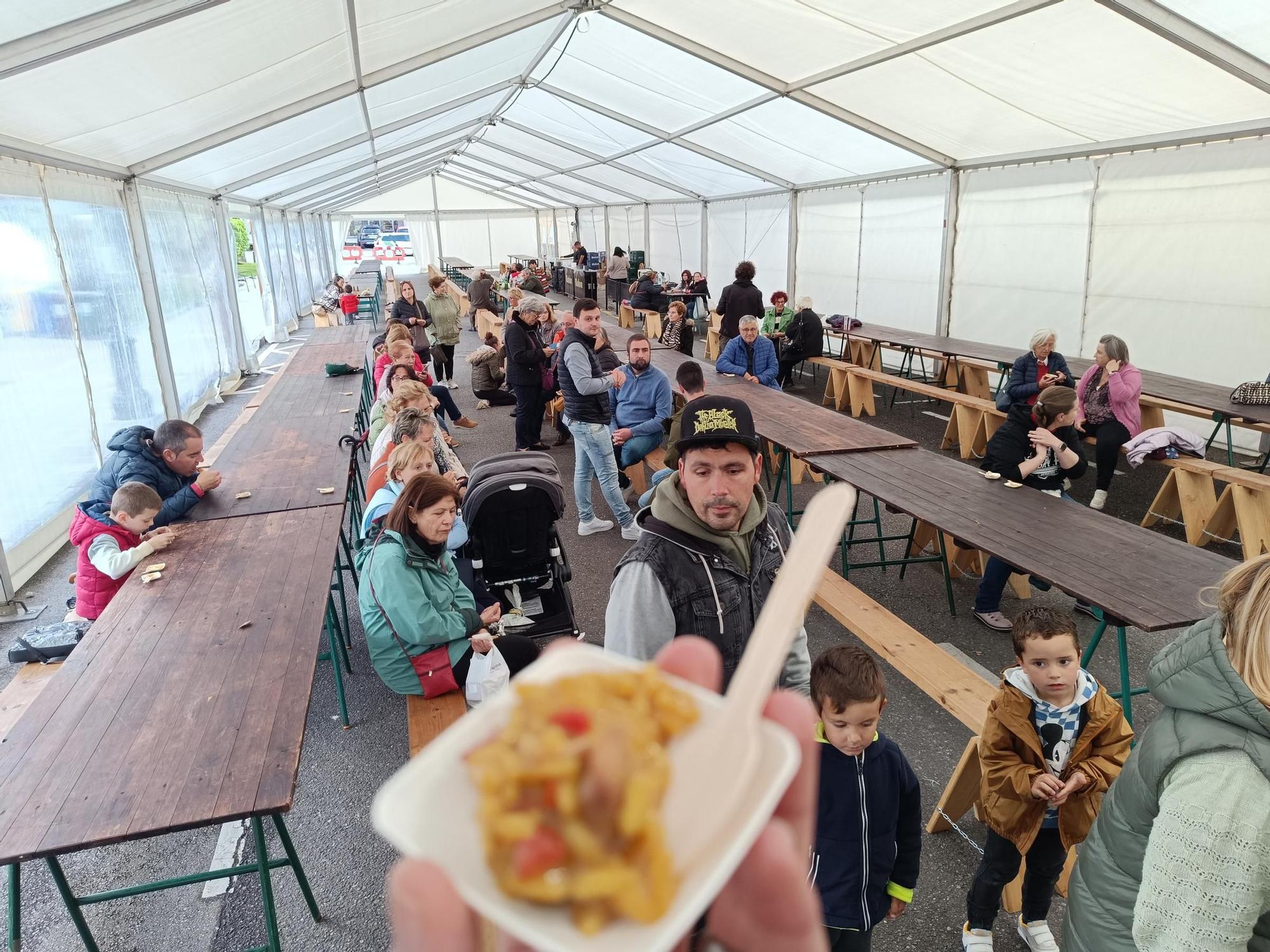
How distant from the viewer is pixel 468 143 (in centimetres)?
2266

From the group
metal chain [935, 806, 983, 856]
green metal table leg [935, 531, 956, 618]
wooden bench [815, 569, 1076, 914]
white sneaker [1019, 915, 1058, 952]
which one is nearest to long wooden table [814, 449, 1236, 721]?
green metal table leg [935, 531, 956, 618]

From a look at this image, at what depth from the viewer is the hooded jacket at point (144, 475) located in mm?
4168

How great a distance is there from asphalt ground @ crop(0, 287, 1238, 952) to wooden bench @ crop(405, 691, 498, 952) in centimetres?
54

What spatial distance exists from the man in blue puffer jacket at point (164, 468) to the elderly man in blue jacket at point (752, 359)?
507 cm

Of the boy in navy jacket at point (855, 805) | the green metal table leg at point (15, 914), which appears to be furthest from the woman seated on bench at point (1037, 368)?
the green metal table leg at point (15, 914)

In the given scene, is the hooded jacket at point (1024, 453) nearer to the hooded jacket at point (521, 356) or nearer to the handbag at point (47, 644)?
the hooded jacket at point (521, 356)

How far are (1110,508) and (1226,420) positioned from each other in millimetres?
1366

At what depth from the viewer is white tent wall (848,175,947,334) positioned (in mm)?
12086

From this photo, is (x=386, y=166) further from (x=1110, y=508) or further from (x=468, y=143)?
(x=1110, y=508)

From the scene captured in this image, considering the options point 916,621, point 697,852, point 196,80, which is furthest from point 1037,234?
point 697,852

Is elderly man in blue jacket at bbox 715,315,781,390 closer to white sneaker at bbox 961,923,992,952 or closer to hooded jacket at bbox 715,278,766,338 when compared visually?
hooded jacket at bbox 715,278,766,338

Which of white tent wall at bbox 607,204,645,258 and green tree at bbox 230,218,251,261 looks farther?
white tent wall at bbox 607,204,645,258

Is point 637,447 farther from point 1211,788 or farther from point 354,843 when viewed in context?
point 1211,788

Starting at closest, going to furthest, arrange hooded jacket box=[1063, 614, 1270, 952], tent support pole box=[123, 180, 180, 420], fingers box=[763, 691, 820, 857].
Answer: fingers box=[763, 691, 820, 857] → hooded jacket box=[1063, 614, 1270, 952] → tent support pole box=[123, 180, 180, 420]
